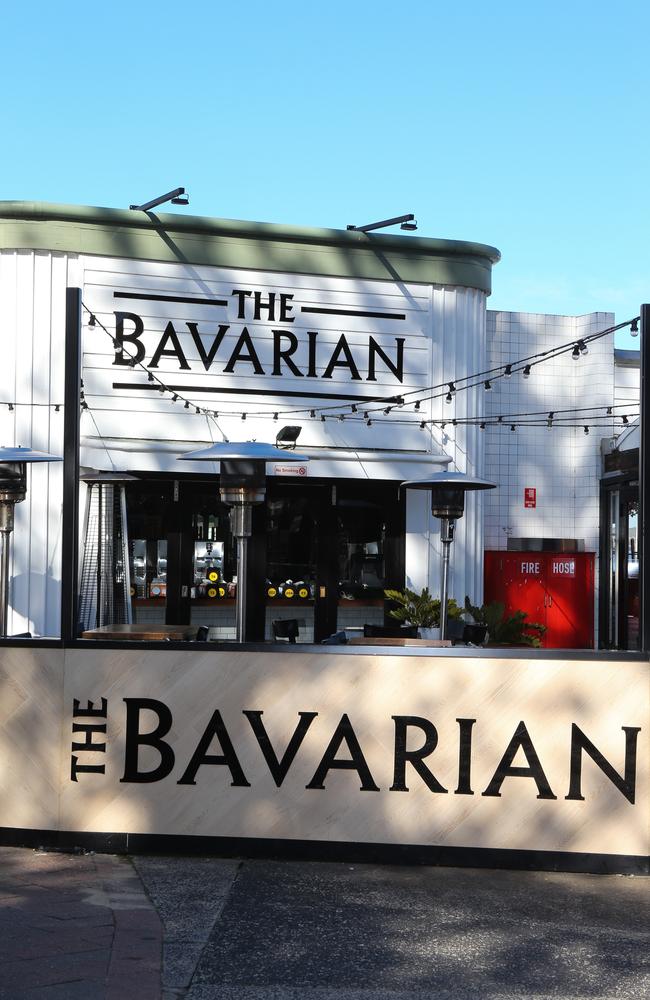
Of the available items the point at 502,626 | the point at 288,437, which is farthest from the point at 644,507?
the point at 288,437

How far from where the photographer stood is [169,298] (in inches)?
527

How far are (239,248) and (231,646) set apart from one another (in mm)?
8071

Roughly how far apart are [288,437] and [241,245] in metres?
2.34

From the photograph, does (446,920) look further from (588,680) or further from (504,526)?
(504,526)

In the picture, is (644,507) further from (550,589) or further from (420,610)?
(550,589)

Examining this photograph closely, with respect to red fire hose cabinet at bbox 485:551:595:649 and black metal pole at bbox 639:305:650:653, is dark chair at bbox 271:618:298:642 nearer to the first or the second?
red fire hose cabinet at bbox 485:551:595:649

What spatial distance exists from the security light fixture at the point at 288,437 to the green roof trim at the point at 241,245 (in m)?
2.01

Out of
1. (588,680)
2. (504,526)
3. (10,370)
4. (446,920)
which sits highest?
(10,370)

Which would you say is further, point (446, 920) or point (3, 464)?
point (3, 464)

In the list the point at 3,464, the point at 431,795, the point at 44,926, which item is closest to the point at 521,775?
the point at 431,795

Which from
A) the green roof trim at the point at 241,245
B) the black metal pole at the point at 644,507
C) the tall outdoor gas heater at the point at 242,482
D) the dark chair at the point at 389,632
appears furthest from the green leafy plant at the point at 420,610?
the black metal pole at the point at 644,507

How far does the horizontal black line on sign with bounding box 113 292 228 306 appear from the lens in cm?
1324

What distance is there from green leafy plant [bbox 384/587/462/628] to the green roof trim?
3.79 m

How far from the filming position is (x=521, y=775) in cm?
616
